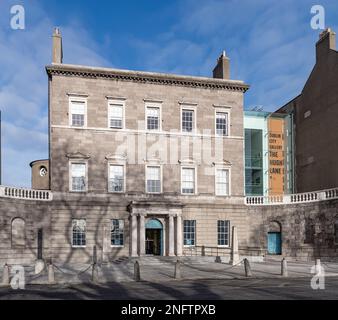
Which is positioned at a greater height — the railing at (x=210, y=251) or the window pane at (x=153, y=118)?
the window pane at (x=153, y=118)

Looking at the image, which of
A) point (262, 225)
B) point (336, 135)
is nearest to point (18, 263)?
point (262, 225)

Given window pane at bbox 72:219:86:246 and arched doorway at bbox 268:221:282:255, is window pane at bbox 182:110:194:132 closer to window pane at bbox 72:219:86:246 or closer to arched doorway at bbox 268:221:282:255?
arched doorway at bbox 268:221:282:255

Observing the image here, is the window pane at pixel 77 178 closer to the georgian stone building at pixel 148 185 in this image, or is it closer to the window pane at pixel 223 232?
the georgian stone building at pixel 148 185

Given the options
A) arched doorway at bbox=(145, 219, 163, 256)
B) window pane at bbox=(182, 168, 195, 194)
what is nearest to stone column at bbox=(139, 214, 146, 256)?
arched doorway at bbox=(145, 219, 163, 256)

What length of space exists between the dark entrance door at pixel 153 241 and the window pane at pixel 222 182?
5.68 m

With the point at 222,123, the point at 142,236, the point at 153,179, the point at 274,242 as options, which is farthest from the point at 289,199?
the point at 142,236

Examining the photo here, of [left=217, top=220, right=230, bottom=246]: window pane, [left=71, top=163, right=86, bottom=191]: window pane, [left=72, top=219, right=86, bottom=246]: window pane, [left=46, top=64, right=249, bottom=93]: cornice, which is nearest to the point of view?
[left=72, top=219, right=86, bottom=246]: window pane

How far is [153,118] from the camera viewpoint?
36.7 meters

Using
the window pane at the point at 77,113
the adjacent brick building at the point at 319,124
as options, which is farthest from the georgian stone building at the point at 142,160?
the adjacent brick building at the point at 319,124

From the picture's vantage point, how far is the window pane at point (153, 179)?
3606cm

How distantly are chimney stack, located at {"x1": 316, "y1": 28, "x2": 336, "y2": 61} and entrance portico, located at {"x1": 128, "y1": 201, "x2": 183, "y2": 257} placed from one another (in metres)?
18.3

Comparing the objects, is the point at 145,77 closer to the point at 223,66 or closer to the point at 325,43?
the point at 223,66

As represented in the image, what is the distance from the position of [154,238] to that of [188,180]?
198 inches

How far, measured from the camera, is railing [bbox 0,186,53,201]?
1252 inches
